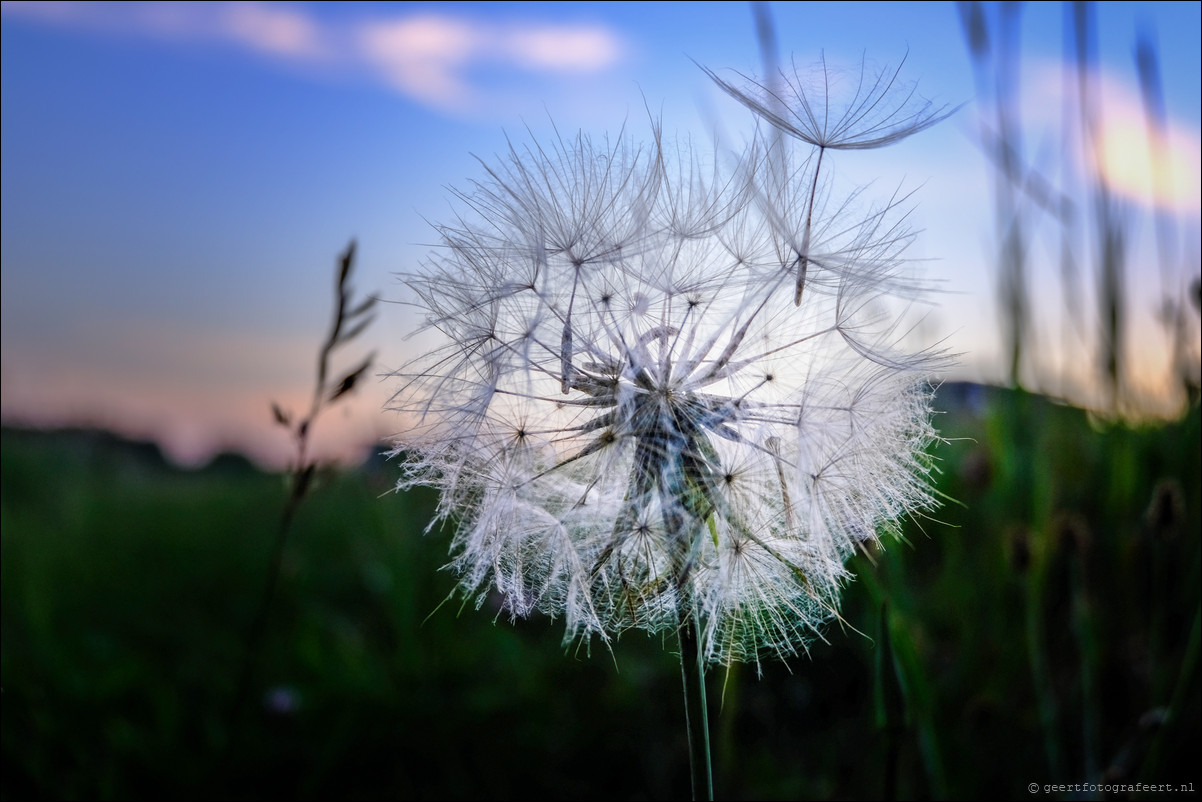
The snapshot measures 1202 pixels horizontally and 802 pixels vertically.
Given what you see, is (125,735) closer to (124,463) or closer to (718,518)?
(718,518)

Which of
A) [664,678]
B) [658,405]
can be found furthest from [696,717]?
[664,678]

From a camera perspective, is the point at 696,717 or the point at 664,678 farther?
the point at 664,678

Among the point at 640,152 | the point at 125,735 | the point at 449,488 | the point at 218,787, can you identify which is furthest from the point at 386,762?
the point at 640,152

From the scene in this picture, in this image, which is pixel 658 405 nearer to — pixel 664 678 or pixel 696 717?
pixel 696 717

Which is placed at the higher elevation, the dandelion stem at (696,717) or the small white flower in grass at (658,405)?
the small white flower in grass at (658,405)

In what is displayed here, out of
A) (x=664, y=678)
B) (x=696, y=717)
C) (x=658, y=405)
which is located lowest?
(x=664, y=678)

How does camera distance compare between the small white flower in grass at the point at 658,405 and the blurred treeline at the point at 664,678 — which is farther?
the blurred treeline at the point at 664,678
